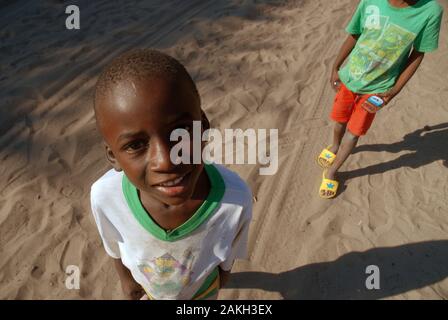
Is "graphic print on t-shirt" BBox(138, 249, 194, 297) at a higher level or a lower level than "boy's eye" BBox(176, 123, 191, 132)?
lower

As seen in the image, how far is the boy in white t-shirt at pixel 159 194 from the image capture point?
94 centimetres

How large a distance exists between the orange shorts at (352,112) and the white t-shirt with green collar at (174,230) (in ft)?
5.80

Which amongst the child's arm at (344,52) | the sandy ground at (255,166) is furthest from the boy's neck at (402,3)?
the sandy ground at (255,166)

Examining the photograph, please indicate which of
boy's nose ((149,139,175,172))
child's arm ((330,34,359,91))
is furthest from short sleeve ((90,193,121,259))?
child's arm ((330,34,359,91))

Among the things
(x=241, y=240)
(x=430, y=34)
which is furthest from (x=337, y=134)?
(x=241, y=240)

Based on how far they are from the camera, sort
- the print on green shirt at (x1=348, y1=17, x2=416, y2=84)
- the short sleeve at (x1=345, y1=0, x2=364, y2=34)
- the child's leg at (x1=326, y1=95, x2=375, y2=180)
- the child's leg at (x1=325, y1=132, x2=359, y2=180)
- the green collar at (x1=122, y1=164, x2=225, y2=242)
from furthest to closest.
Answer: the child's leg at (x1=325, y1=132, x2=359, y2=180) < the child's leg at (x1=326, y1=95, x2=375, y2=180) < the short sleeve at (x1=345, y1=0, x2=364, y2=34) < the print on green shirt at (x1=348, y1=17, x2=416, y2=84) < the green collar at (x1=122, y1=164, x2=225, y2=242)

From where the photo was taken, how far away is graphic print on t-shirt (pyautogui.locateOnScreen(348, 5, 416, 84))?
2.38 metres

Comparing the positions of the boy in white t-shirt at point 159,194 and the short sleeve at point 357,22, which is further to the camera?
the short sleeve at point 357,22

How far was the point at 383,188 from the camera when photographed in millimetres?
3258

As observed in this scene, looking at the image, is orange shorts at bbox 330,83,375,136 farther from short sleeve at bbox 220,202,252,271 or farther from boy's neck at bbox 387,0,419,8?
A: short sleeve at bbox 220,202,252,271

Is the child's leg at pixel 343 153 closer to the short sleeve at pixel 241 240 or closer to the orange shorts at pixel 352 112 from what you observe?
the orange shorts at pixel 352 112

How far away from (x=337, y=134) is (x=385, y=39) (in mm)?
1009

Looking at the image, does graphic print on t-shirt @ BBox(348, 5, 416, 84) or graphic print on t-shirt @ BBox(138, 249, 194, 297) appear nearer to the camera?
graphic print on t-shirt @ BBox(138, 249, 194, 297)

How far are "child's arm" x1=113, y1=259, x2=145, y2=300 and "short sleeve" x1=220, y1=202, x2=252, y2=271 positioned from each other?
493mm
